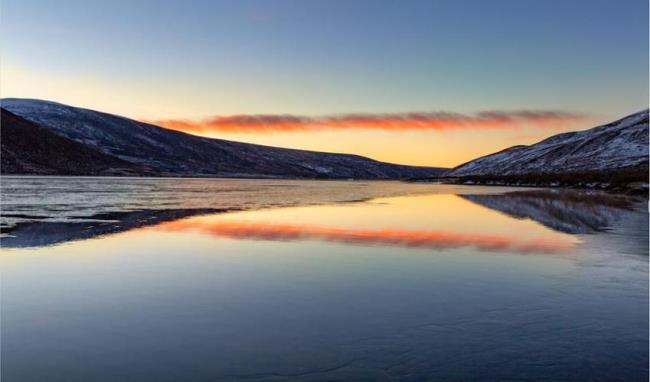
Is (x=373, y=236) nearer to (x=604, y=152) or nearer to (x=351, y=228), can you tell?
(x=351, y=228)

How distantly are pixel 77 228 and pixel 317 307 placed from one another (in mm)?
16461

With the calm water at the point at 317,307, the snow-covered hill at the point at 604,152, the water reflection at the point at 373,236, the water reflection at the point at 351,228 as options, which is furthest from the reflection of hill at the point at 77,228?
the snow-covered hill at the point at 604,152

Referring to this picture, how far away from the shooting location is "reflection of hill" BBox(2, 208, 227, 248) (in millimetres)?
19423

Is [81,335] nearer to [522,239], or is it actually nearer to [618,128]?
[522,239]

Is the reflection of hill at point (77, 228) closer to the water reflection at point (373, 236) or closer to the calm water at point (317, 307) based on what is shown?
the calm water at point (317, 307)

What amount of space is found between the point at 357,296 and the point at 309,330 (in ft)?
9.65

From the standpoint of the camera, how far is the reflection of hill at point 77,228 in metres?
19.4

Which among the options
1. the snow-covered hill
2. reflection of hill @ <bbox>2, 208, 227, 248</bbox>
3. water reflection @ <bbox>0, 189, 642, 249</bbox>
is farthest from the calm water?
the snow-covered hill

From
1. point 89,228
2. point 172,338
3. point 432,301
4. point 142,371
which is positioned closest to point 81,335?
point 172,338

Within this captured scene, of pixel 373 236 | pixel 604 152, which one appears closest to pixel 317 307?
pixel 373 236

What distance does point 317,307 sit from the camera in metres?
10.8

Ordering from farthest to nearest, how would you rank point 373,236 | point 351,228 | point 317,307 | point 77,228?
point 351,228
point 77,228
point 373,236
point 317,307

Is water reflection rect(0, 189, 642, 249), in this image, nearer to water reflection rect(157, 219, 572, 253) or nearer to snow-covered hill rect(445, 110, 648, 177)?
water reflection rect(157, 219, 572, 253)

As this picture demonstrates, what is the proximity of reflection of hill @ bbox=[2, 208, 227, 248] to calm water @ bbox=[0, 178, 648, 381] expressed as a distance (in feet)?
0.68
